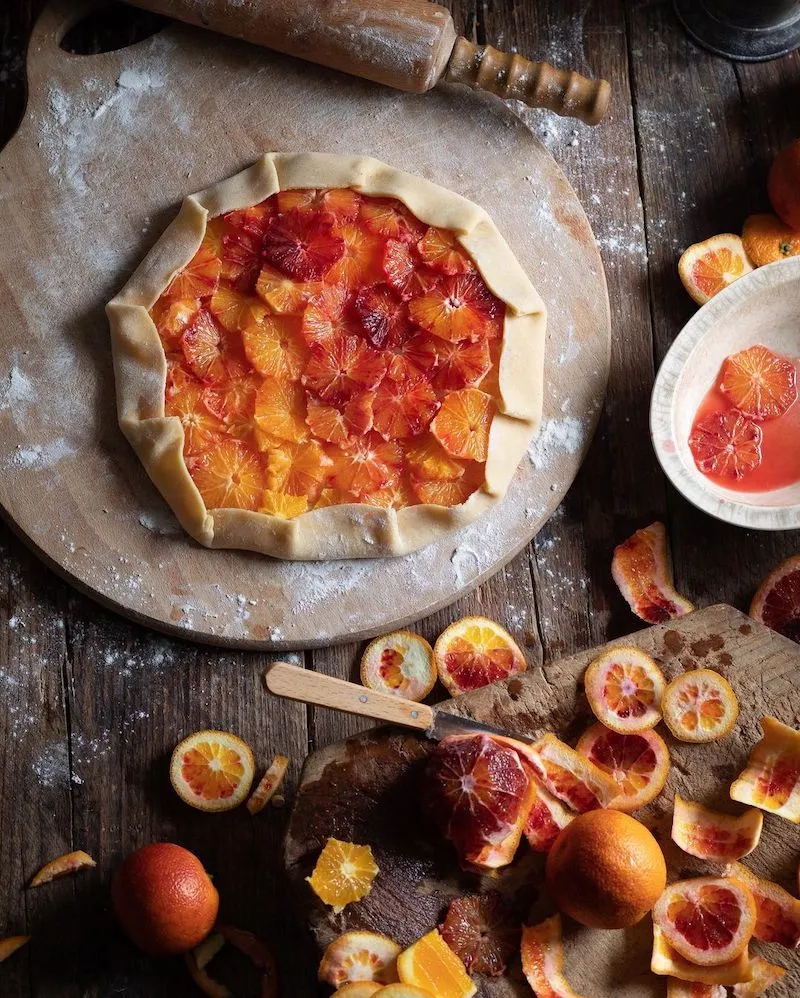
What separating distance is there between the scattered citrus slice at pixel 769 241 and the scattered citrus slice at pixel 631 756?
1.71 metres

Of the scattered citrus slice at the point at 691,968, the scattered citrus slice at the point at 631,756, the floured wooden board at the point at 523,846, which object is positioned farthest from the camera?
the scattered citrus slice at the point at 631,756

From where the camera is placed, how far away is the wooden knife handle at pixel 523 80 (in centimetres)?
362

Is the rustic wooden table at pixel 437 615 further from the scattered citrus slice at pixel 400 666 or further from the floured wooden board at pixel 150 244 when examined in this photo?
Answer: the floured wooden board at pixel 150 244

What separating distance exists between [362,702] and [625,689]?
82 cm

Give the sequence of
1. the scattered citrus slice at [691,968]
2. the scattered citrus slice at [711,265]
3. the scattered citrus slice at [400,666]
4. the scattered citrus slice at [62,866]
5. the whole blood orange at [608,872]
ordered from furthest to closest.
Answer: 1. the scattered citrus slice at [711,265]
2. the scattered citrus slice at [400,666]
3. the scattered citrus slice at [62,866]
4. the scattered citrus slice at [691,968]
5. the whole blood orange at [608,872]

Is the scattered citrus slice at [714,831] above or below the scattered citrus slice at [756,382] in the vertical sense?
below

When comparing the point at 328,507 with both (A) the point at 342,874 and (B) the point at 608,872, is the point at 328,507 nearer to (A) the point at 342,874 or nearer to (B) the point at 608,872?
(A) the point at 342,874

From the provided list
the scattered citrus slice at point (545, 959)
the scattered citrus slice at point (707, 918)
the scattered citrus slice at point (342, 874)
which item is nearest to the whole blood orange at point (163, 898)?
the scattered citrus slice at point (342, 874)

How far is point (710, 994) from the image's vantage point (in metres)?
3.13

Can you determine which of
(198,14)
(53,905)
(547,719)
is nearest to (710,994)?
(547,719)

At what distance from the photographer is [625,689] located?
11.1 feet

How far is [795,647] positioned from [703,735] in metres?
0.39

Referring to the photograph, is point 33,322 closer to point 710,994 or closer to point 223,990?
point 223,990

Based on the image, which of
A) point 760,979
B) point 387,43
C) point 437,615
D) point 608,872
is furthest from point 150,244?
point 760,979
